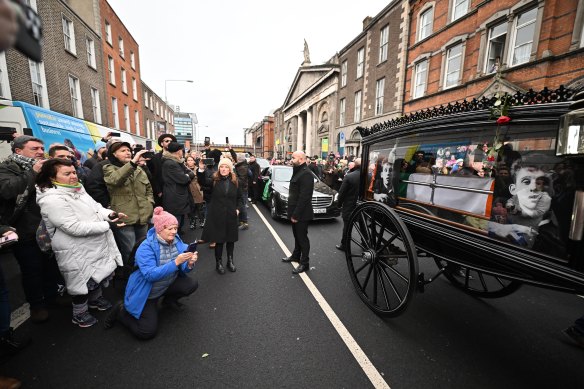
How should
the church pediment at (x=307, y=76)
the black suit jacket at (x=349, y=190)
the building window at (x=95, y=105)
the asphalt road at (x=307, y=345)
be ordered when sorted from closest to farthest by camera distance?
the asphalt road at (x=307, y=345)
the black suit jacket at (x=349, y=190)
the building window at (x=95, y=105)
the church pediment at (x=307, y=76)

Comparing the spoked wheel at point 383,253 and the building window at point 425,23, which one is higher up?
the building window at point 425,23

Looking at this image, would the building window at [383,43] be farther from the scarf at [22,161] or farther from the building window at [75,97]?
the scarf at [22,161]

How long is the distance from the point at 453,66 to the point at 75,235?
1528 centimetres

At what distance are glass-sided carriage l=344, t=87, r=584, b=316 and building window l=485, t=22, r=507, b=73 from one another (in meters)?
10.8

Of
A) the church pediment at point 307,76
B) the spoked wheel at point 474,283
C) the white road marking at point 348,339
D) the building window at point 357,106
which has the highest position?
the church pediment at point 307,76

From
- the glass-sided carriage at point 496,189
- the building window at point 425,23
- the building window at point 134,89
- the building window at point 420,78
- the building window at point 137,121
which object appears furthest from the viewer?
the building window at point 137,121

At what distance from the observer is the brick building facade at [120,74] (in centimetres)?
1641

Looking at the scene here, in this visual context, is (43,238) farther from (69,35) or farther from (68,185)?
(69,35)

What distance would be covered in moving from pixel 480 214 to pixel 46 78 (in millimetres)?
15765

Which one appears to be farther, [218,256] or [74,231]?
[218,256]

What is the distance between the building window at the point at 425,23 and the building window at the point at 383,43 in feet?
9.07

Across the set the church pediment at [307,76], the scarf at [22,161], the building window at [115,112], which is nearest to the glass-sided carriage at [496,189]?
the scarf at [22,161]

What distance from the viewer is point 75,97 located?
42.7 feet

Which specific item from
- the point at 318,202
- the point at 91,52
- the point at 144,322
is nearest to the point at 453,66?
the point at 318,202
